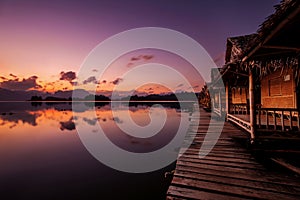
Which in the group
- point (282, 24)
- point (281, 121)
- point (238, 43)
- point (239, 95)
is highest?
point (238, 43)

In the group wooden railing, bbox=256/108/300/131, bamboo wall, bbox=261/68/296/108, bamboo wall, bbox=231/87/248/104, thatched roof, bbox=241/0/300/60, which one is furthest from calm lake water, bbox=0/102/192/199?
bamboo wall, bbox=231/87/248/104

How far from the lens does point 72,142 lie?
62.6 feet

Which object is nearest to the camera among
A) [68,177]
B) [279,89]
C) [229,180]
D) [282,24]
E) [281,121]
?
[282,24]

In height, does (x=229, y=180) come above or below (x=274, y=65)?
below

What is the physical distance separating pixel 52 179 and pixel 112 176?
132 inches

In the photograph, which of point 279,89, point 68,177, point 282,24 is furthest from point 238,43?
point 68,177

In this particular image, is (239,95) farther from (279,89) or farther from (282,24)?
(282,24)

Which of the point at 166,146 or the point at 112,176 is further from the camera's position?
the point at 166,146

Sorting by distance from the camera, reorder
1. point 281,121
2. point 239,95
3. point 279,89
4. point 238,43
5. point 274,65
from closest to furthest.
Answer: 1. point 274,65
2. point 281,121
3. point 279,89
4. point 238,43
5. point 239,95

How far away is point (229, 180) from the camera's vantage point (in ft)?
13.5

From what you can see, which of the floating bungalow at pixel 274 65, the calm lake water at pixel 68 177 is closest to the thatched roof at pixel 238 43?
the floating bungalow at pixel 274 65

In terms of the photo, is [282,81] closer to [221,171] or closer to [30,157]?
[221,171]

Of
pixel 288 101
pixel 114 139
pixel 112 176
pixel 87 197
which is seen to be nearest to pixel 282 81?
pixel 288 101

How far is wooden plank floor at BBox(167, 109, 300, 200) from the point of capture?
11.7ft
